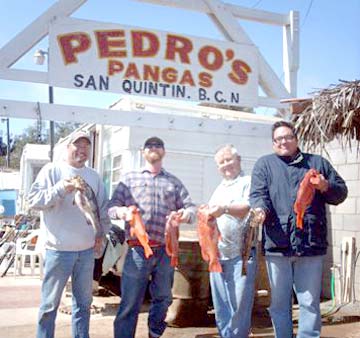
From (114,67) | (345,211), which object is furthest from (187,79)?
(345,211)

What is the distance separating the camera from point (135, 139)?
28.0ft

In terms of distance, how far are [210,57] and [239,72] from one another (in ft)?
1.68

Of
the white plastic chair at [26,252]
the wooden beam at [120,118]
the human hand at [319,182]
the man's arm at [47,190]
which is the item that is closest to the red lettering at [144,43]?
the wooden beam at [120,118]

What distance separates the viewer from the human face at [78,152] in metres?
4.55

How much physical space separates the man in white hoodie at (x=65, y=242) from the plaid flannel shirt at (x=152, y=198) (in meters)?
0.36

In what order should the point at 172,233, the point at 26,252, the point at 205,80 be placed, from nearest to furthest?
the point at 172,233, the point at 205,80, the point at 26,252

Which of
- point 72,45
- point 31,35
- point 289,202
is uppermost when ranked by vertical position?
point 31,35

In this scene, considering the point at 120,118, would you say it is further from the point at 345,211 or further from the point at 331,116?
the point at 345,211

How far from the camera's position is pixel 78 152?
457 cm

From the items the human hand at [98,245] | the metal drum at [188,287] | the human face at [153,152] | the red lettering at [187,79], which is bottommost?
the metal drum at [188,287]

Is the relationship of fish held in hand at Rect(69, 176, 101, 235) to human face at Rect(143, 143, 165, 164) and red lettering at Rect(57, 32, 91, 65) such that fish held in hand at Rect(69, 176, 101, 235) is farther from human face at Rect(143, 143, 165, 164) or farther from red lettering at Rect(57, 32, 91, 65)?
red lettering at Rect(57, 32, 91, 65)

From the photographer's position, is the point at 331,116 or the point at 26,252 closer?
the point at 331,116


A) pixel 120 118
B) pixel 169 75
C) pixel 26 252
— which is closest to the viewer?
pixel 120 118

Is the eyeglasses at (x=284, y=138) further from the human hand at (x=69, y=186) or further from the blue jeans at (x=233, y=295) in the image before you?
the human hand at (x=69, y=186)
